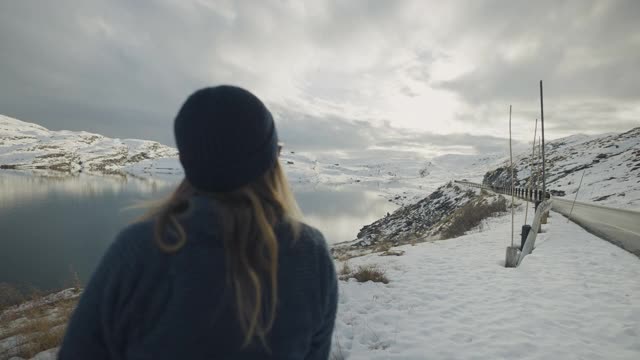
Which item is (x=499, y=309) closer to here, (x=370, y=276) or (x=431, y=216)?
(x=370, y=276)

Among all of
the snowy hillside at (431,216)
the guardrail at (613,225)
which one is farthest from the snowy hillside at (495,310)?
the snowy hillside at (431,216)

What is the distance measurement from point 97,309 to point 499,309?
6.96 meters

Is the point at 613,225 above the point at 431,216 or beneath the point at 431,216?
above

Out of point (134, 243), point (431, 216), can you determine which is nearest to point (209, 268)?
point (134, 243)

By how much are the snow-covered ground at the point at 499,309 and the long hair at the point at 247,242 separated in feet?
13.6

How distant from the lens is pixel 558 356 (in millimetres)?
4688

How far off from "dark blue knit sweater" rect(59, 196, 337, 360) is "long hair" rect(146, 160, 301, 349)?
0.12 ft

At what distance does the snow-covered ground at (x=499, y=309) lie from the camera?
197 inches

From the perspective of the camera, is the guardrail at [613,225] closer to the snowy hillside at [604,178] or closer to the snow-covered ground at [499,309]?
the snow-covered ground at [499,309]

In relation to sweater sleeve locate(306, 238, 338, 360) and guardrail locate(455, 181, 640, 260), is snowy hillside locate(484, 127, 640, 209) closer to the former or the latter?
guardrail locate(455, 181, 640, 260)

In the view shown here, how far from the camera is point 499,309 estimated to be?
642cm

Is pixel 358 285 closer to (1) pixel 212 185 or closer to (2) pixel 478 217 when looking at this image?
(1) pixel 212 185

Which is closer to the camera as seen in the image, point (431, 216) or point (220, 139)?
point (220, 139)

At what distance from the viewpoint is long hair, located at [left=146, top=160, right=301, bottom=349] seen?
51.8 inches
